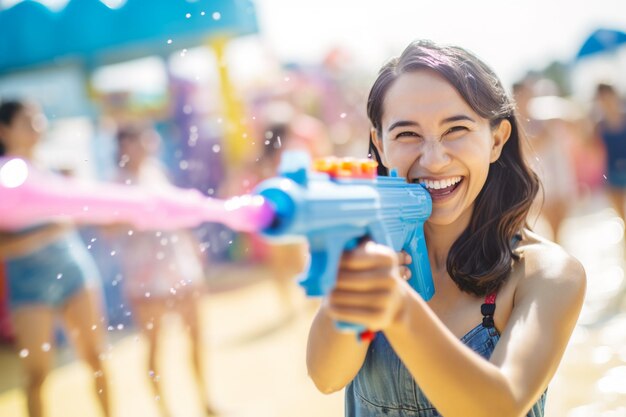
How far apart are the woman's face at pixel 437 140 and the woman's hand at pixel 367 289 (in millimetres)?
539

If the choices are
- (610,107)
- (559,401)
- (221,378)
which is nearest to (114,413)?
(221,378)

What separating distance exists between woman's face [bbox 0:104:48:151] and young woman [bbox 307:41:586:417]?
2.60m

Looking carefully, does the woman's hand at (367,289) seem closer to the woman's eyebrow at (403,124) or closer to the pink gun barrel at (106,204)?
the pink gun barrel at (106,204)

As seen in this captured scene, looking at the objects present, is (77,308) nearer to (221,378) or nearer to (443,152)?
(221,378)

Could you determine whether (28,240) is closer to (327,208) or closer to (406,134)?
(406,134)

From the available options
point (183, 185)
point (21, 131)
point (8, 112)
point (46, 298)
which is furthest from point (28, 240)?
point (183, 185)


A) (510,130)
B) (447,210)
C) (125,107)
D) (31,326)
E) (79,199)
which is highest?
(125,107)

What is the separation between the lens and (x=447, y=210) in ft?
4.90

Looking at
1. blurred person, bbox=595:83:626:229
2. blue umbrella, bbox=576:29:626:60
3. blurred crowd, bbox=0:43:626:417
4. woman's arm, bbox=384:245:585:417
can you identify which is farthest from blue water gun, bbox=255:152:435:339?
blue umbrella, bbox=576:29:626:60

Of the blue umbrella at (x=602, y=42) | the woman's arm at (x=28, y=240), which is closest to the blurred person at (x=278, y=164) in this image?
the woman's arm at (x=28, y=240)

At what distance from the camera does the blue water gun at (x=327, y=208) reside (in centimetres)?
88

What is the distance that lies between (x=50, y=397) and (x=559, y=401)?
3.52 meters

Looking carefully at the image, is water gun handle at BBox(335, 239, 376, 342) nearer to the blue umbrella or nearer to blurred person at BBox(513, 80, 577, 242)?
blurred person at BBox(513, 80, 577, 242)

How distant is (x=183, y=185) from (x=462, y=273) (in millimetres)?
A: 7254
